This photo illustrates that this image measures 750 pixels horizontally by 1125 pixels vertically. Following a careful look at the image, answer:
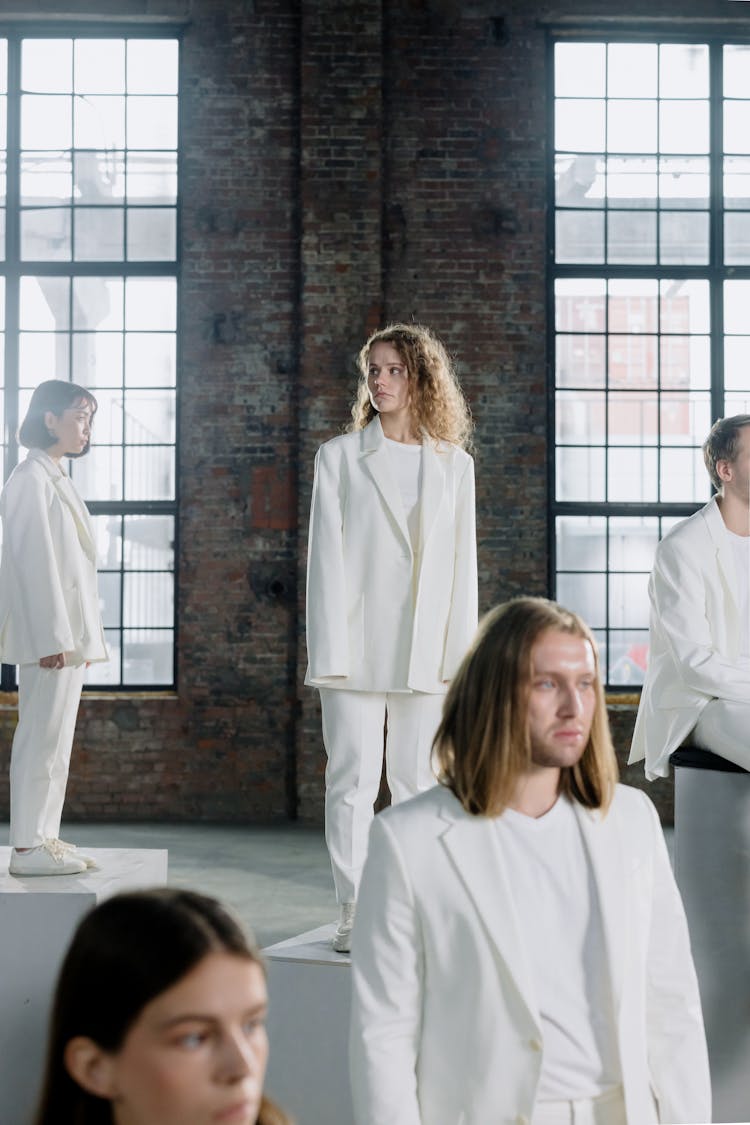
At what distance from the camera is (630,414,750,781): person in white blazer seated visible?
137 inches

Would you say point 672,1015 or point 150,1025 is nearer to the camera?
point 150,1025

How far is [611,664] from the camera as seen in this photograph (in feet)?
26.8

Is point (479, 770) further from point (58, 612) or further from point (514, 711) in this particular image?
point (58, 612)

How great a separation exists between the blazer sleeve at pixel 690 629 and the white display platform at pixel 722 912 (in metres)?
0.25

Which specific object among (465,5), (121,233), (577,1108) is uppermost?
(465,5)

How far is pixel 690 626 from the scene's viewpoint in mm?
3568

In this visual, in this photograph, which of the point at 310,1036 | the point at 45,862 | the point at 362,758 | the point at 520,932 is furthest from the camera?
the point at 45,862

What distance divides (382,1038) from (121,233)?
288 inches

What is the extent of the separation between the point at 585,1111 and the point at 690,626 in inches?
80.5

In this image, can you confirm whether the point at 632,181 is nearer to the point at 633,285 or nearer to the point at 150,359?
the point at 633,285

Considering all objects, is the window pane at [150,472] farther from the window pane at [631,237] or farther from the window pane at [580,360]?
the window pane at [631,237]

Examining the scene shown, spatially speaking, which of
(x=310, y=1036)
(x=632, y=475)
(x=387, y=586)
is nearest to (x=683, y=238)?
(x=632, y=475)

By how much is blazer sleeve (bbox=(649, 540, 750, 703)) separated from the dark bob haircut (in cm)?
207

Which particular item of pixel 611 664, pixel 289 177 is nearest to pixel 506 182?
pixel 289 177
